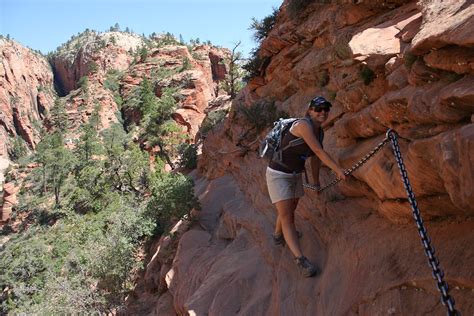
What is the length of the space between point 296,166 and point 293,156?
5.7 inches

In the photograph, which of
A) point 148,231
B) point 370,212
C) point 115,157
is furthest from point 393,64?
point 115,157

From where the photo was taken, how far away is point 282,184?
4719 millimetres

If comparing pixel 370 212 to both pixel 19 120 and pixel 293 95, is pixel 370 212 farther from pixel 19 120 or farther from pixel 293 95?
pixel 19 120

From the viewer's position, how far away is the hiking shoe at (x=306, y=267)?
15.9 feet

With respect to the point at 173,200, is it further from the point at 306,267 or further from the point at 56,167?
the point at 56,167

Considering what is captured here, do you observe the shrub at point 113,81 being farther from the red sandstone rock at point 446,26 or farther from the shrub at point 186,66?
the red sandstone rock at point 446,26

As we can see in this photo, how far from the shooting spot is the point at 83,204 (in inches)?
1369

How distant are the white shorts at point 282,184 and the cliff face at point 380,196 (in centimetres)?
75

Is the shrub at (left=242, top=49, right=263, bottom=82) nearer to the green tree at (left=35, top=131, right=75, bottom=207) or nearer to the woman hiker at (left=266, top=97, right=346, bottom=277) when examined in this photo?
the woman hiker at (left=266, top=97, right=346, bottom=277)

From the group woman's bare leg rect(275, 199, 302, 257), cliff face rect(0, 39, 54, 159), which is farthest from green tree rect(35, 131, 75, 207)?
woman's bare leg rect(275, 199, 302, 257)

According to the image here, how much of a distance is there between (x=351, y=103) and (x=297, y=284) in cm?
259

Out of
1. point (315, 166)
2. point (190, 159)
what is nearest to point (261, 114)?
point (315, 166)

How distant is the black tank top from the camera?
14.7 ft

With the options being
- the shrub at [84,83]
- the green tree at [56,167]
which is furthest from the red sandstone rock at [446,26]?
the shrub at [84,83]
